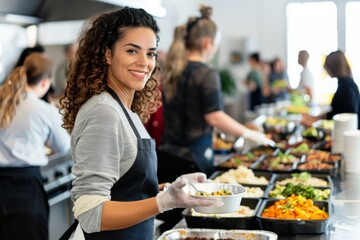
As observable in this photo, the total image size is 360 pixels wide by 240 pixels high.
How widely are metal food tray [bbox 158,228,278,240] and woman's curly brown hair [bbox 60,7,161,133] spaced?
54cm

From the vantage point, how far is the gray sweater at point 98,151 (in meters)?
1.81

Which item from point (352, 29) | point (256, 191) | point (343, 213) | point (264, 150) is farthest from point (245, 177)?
point (352, 29)

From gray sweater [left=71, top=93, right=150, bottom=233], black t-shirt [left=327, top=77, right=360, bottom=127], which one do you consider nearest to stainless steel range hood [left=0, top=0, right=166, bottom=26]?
black t-shirt [left=327, top=77, right=360, bottom=127]

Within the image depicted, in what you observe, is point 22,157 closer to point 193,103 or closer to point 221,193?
point 193,103

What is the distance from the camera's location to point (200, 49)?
13.0 feet

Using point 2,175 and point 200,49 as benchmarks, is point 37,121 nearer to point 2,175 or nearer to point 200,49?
point 2,175

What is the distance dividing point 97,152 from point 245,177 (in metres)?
1.58

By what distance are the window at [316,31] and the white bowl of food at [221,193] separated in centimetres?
1049

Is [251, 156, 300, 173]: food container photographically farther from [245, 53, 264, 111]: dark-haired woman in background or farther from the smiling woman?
[245, 53, 264, 111]: dark-haired woman in background

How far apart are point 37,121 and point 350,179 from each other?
1.86 metres

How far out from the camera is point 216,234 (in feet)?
7.22

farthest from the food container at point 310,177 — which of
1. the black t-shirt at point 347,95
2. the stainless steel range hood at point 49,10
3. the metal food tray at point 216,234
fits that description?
the stainless steel range hood at point 49,10

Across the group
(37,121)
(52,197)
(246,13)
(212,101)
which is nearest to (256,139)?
(212,101)

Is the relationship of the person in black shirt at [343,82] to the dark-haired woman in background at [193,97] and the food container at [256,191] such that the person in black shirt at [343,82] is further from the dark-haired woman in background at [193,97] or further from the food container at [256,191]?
the food container at [256,191]
